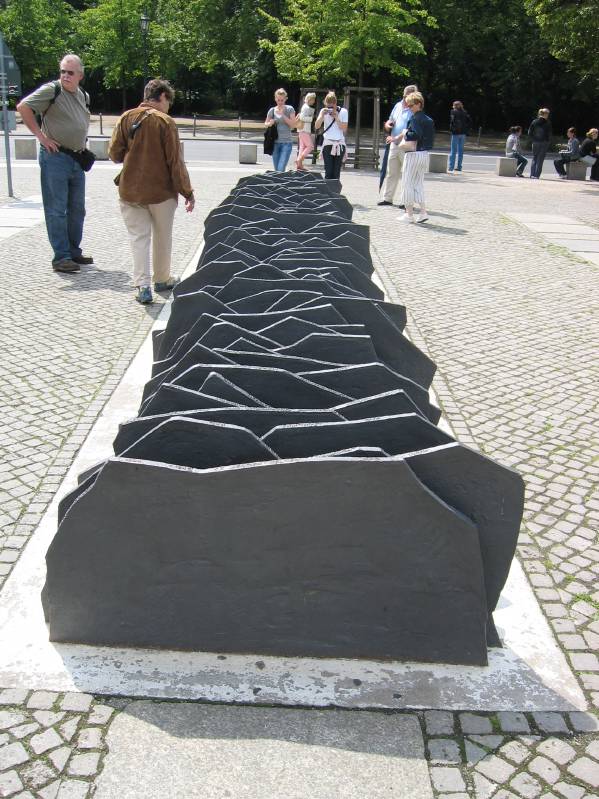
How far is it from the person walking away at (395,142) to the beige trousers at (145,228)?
6535mm

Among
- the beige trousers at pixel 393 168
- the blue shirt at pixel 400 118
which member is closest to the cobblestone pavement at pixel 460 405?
the beige trousers at pixel 393 168

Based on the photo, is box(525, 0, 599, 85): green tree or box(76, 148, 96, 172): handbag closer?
box(76, 148, 96, 172): handbag

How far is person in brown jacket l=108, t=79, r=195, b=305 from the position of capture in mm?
7273

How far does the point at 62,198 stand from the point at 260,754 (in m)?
7.37

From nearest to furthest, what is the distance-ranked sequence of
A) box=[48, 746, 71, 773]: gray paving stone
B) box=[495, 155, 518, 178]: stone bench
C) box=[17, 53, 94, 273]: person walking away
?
box=[48, 746, 71, 773]: gray paving stone
box=[17, 53, 94, 273]: person walking away
box=[495, 155, 518, 178]: stone bench

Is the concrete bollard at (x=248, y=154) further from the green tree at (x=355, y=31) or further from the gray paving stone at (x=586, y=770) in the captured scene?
the gray paving stone at (x=586, y=770)

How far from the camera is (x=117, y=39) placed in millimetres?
45500

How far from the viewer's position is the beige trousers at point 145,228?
7.64 meters

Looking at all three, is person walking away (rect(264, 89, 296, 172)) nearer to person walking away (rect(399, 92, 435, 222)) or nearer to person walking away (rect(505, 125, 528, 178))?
person walking away (rect(399, 92, 435, 222))

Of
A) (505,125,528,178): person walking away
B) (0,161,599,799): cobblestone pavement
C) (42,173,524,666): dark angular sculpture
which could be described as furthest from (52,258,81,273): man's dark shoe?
(505,125,528,178): person walking away

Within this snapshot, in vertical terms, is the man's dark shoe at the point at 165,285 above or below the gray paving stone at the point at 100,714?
above

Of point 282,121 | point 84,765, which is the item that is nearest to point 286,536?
point 84,765

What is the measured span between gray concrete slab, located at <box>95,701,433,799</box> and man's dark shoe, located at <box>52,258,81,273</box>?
22.9 ft

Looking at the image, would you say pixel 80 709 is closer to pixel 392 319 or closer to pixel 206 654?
pixel 206 654
